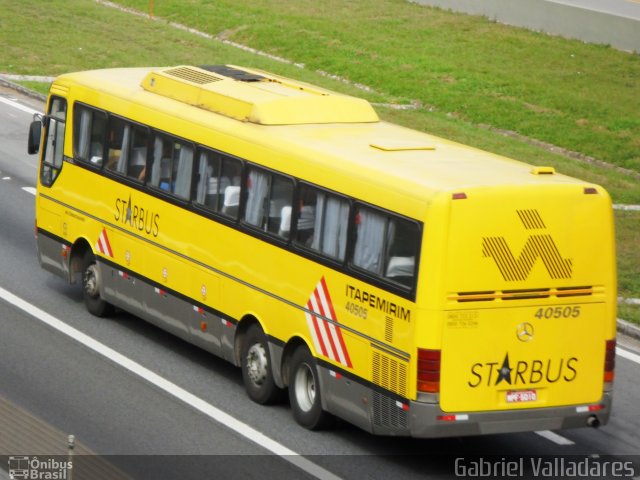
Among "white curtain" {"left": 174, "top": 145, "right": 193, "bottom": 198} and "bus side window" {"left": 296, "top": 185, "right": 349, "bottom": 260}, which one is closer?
"bus side window" {"left": 296, "top": 185, "right": 349, "bottom": 260}

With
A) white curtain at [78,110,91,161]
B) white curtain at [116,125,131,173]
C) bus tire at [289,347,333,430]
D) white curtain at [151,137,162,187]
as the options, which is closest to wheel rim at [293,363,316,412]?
bus tire at [289,347,333,430]

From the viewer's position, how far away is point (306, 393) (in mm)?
15227

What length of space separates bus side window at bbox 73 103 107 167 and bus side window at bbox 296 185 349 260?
441 cm

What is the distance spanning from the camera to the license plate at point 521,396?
13.7 metres

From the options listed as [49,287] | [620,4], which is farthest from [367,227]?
[620,4]

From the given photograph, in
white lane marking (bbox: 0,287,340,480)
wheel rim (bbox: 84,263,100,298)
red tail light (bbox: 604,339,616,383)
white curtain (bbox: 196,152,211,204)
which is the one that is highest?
white curtain (bbox: 196,152,211,204)

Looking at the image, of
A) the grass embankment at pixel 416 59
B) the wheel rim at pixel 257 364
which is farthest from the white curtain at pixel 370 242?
the grass embankment at pixel 416 59

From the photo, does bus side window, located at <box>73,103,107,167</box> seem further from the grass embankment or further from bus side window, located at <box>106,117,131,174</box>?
the grass embankment

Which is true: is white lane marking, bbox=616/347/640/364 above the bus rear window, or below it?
below

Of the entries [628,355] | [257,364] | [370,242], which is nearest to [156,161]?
[257,364]

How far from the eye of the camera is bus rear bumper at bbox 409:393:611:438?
1334 cm

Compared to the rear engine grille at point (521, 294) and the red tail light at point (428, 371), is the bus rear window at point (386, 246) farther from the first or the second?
the red tail light at point (428, 371)

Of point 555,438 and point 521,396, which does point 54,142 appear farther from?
point 521,396

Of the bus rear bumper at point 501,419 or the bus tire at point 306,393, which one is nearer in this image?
the bus rear bumper at point 501,419
